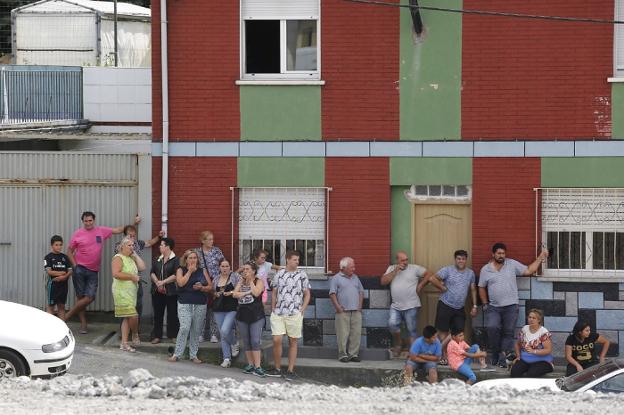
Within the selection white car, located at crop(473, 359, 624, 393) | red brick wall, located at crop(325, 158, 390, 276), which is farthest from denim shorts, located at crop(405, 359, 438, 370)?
red brick wall, located at crop(325, 158, 390, 276)

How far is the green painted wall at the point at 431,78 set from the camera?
1761 cm

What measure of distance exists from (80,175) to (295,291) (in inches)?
169

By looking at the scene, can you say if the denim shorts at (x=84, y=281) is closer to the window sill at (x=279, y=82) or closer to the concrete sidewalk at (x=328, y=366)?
the concrete sidewalk at (x=328, y=366)

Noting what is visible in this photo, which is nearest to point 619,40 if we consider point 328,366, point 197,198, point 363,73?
point 363,73

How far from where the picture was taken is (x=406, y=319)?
1742 centimetres

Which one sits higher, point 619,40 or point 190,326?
point 619,40

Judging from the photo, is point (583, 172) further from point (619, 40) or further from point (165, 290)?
point (165, 290)

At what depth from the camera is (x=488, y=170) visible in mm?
17594

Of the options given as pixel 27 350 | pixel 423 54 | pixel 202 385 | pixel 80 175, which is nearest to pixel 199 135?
pixel 80 175

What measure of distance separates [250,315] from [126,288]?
194 cm

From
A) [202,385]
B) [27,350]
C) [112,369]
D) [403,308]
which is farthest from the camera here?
[403,308]

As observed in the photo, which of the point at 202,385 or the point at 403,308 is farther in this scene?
the point at 403,308

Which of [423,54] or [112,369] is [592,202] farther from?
[112,369]

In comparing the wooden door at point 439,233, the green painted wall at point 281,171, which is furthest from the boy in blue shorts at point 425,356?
the green painted wall at point 281,171
